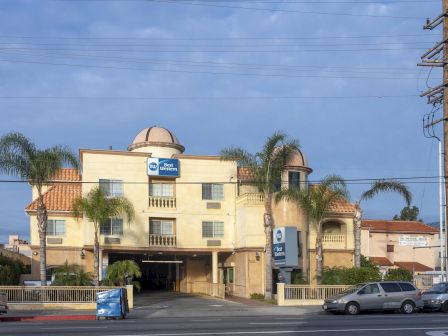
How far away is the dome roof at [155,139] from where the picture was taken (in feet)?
148

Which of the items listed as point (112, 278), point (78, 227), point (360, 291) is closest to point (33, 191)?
point (78, 227)

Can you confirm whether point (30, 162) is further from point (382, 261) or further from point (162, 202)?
point (382, 261)

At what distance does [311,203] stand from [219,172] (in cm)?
671

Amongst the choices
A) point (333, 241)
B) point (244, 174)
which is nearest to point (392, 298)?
point (244, 174)

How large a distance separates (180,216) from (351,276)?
457 inches

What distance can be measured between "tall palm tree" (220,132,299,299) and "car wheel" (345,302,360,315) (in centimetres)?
1022

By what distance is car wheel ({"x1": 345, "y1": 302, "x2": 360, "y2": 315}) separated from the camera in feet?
94.1

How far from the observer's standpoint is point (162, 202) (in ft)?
143

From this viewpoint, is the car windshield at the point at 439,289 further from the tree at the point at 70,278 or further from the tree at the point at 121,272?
the tree at the point at 70,278

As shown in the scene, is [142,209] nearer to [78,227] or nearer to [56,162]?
[78,227]

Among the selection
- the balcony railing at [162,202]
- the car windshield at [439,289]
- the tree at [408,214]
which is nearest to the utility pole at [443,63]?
the car windshield at [439,289]

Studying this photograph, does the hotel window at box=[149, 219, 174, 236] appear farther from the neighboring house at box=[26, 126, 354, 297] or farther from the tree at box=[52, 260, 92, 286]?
the tree at box=[52, 260, 92, 286]

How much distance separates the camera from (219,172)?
145ft

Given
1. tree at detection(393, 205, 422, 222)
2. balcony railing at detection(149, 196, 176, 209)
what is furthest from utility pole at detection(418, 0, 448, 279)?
tree at detection(393, 205, 422, 222)
